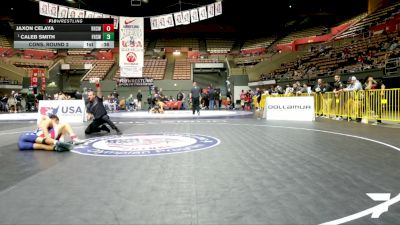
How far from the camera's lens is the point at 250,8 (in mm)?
36812

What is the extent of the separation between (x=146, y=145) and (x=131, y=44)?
901 cm

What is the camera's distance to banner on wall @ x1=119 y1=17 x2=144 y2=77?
14.5 m

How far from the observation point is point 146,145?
6551 millimetres

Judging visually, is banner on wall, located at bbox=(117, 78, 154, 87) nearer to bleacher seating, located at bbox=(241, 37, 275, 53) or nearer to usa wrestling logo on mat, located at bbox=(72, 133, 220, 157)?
bleacher seating, located at bbox=(241, 37, 275, 53)

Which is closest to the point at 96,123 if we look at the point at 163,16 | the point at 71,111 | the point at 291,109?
the point at 71,111

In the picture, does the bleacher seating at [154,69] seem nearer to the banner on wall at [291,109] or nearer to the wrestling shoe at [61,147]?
the banner on wall at [291,109]

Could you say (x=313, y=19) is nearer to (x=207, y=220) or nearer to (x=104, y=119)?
(x=104, y=119)

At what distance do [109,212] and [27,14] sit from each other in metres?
40.5

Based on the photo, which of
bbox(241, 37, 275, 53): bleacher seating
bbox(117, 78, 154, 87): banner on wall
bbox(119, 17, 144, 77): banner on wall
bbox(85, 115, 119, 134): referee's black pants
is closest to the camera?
bbox(85, 115, 119, 134): referee's black pants

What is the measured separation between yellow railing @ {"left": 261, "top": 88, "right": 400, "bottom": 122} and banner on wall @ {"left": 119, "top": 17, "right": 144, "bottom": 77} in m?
8.39

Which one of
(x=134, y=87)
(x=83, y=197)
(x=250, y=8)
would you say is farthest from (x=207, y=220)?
(x=250, y=8)

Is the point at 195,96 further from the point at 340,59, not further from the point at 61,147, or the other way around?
the point at 340,59
